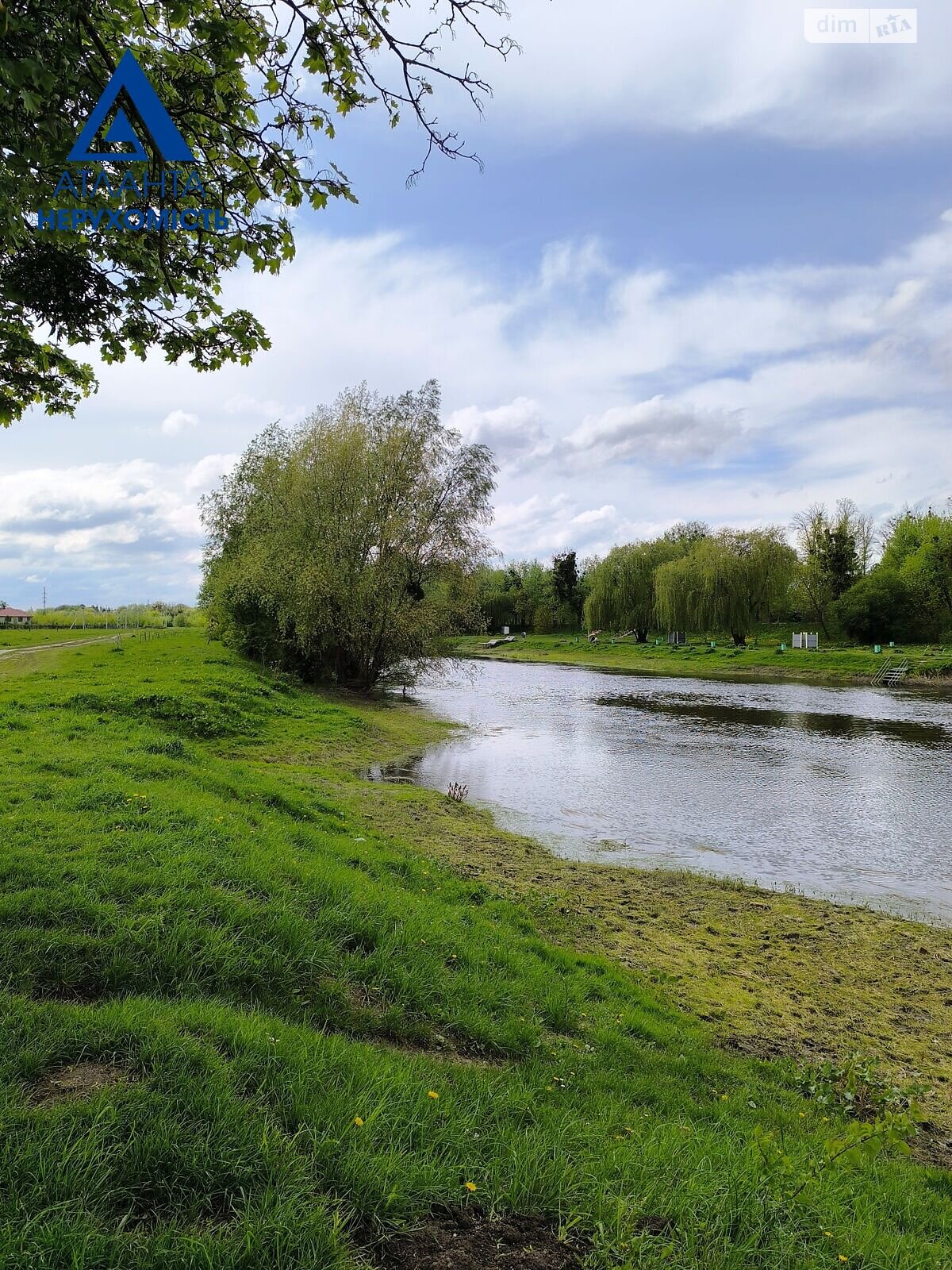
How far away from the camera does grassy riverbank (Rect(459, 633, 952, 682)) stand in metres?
49.8

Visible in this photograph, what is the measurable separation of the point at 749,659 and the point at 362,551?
3953cm

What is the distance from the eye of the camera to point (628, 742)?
73.3 feet

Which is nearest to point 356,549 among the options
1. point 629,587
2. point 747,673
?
point 747,673

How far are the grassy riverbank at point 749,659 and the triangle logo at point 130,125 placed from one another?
35.4 metres

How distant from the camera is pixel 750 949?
8.09m

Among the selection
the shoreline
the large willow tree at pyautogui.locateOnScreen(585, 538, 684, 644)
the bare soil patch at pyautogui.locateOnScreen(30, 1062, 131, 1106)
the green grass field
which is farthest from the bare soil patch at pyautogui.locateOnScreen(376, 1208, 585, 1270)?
the large willow tree at pyautogui.locateOnScreen(585, 538, 684, 644)

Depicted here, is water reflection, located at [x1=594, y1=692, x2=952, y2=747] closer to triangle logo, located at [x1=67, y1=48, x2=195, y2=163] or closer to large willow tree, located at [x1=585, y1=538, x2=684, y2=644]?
triangle logo, located at [x1=67, y1=48, x2=195, y2=163]

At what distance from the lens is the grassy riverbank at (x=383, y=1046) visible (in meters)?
2.78

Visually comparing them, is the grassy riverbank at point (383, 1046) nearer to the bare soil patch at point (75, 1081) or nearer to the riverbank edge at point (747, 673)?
the bare soil patch at point (75, 1081)

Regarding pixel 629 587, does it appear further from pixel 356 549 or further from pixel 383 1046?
pixel 383 1046

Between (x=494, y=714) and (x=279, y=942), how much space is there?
23879 millimetres

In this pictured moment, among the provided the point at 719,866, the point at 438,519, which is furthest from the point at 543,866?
the point at 438,519

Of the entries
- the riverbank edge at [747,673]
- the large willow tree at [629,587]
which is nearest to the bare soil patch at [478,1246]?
the riverbank edge at [747,673]

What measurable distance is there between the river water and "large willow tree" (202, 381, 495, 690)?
383 centimetres
